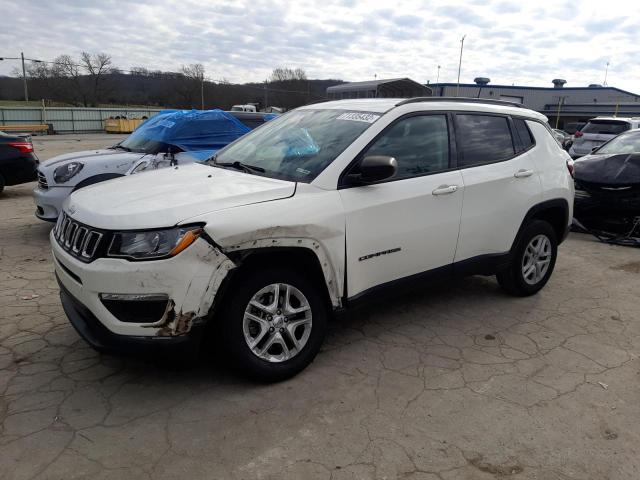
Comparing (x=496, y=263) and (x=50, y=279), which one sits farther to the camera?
(x=50, y=279)

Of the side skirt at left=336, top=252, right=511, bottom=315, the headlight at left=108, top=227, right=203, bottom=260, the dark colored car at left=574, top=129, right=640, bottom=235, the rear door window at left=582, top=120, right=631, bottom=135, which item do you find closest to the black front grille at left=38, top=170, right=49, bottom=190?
the headlight at left=108, top=227, right=203, bottom=260

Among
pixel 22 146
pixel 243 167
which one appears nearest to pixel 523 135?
pixel 243 167

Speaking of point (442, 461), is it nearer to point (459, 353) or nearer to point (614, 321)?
point (459, 353)

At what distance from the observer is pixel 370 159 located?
3.29m

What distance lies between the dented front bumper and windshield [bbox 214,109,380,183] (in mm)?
938

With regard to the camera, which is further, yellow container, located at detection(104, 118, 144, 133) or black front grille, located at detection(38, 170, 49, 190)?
yellow container, located at detection(104, 118, 144, 133)

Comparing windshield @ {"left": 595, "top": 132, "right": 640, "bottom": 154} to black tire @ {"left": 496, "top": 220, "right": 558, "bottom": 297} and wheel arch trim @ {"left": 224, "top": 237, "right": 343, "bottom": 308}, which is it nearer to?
black tire @ {"left": 496, "top": 220, "right": 558, "bottom": 297}

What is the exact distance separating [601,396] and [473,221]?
1.55 m

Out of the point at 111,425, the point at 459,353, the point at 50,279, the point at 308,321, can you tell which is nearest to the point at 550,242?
the point at 459,353

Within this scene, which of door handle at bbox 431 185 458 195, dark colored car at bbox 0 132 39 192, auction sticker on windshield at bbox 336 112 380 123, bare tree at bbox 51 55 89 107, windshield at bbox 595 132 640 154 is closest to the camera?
auction sticker on windshield at bbox 336 112 380 123

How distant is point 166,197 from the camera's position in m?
3.07

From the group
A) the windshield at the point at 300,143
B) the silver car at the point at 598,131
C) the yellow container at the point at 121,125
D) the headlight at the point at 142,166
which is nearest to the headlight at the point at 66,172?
the headlight at the point at 142,166

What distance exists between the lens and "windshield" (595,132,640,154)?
823 cm

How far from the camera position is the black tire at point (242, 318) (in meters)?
2.93
